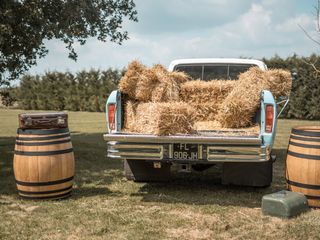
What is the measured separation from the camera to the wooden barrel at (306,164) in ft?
17.3

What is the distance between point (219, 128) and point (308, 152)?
1.42 m

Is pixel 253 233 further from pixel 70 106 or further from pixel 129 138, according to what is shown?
pixel 70 106

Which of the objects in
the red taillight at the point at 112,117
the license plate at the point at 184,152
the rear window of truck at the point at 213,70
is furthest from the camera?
the rear window of truck at the point at 213,70

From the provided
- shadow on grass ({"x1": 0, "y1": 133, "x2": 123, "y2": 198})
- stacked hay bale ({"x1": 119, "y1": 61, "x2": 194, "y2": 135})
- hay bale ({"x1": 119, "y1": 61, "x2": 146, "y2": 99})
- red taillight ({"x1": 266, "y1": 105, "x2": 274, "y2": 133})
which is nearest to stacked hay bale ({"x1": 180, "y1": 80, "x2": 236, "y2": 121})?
stacked hay bale ({"x1": 119, "y1": 61, "x2": 194, "y2": 135})

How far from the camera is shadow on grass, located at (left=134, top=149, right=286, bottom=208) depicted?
5.79 meters

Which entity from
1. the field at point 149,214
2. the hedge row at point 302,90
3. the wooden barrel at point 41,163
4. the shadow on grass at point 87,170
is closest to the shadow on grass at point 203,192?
the field at point 149,214

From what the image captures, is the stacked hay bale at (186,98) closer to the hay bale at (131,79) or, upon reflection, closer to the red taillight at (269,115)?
the hay bale at (131,79)

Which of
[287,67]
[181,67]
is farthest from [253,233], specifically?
[287,67]

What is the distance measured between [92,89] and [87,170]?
23697 millimetres

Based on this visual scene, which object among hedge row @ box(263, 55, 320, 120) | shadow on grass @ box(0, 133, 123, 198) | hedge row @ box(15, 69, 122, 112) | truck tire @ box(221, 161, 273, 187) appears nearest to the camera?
truck tire @ box(221, 161, 273, 187)

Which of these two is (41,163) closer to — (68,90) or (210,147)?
(210,147)

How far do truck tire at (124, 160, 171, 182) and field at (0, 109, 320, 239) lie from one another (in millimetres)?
174

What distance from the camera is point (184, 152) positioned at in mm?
5520

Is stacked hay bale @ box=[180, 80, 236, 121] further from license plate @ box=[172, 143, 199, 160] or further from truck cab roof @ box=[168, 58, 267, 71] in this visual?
license plate @ box=[172, 143, 199, 160]
